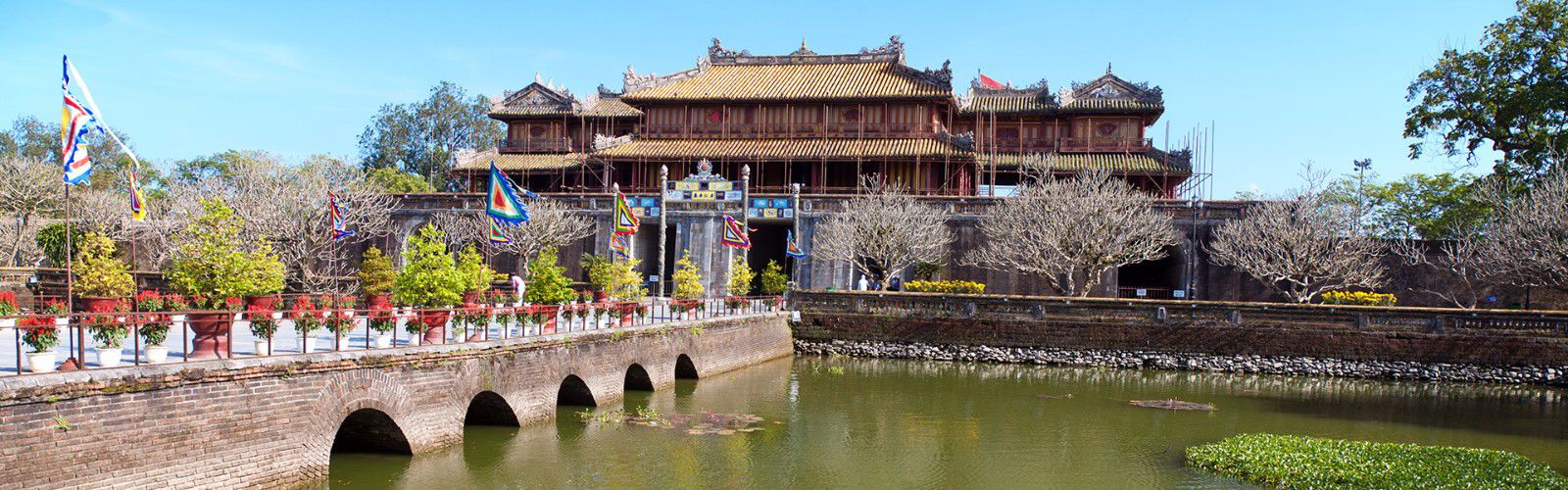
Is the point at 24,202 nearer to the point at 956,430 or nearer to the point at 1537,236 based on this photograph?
the point at 956,430

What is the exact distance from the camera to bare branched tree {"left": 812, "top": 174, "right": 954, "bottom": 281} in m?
42.2

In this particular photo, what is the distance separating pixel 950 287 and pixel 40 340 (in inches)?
1245

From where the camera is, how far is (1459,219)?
145ft

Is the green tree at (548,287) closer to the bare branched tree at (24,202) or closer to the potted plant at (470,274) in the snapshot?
the potted plant at (470,274)

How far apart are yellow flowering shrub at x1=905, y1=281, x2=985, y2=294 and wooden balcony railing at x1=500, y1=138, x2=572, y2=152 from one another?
2449 centimetres

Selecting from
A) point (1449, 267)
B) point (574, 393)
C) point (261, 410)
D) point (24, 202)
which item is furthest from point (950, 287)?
point (24, 202)

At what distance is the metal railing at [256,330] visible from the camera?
481 inches

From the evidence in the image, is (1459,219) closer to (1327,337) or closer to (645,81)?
(1327,337)

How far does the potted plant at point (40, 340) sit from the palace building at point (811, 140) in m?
34.9

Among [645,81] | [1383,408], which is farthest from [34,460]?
[645,81]

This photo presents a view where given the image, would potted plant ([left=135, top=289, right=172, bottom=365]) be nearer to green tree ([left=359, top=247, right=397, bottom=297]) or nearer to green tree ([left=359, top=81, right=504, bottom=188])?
green tree ([left=359, top=247, right=397, bottom=297])

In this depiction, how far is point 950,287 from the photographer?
39.8 m

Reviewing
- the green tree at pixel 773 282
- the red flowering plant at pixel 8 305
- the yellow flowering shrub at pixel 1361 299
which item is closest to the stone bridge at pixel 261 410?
the red flowering plant at pixel 8 305

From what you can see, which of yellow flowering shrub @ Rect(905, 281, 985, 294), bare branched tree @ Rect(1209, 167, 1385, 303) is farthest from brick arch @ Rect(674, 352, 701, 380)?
bare branched tree @ Rect(1209, 167, 1385, 303)
